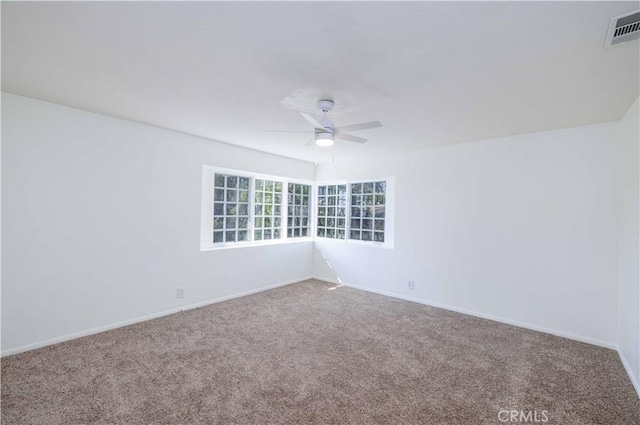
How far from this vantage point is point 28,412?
81.0 inches

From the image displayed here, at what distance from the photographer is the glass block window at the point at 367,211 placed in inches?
210

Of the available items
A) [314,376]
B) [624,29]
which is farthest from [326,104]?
[314,376]

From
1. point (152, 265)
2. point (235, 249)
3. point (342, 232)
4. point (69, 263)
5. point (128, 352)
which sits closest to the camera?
point (128, 352)

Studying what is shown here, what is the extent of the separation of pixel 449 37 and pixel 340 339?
2.95 meters

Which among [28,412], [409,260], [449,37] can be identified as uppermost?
[449,37]

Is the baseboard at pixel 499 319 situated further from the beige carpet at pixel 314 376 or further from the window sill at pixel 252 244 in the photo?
the window sill at pixel 252 244

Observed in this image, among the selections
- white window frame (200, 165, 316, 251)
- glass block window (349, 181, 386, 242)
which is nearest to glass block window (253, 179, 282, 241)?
white window frame (200, 165, 316, 251)

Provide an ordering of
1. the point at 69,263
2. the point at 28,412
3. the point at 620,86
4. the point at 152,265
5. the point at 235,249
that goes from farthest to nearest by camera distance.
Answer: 1. the point at 235,249
2. the point at 152,265
3. the point at 69,263
4. the point at 620,86
5. the point at 28,412

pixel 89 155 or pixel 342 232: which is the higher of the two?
pixel 89 155

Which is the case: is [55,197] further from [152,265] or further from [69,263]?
[152,265]

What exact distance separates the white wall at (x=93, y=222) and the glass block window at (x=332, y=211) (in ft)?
7.50

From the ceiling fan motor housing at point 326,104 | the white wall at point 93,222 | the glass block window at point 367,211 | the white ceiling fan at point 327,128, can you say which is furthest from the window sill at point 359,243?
the ceiling fan motor housing at point 326,104

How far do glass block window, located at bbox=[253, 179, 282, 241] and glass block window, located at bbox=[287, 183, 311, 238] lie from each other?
24cm

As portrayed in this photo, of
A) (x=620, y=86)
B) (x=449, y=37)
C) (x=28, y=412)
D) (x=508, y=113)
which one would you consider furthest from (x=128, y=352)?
(x=620, y=86)
